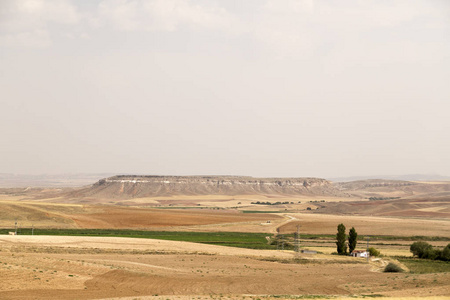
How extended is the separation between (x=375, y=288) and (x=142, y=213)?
10208cm

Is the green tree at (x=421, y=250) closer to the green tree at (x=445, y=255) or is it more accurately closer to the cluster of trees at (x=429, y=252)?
the cluster of trees at (x=429, y=252)

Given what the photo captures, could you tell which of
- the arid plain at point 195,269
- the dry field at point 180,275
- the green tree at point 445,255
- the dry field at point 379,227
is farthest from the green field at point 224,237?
the green tree at point 445,255

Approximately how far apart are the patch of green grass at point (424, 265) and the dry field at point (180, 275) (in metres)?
3.86

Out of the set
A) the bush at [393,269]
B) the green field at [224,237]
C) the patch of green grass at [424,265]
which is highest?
the bush at [393,269]

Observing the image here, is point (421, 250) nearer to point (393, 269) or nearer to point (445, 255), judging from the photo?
point (445, 255)

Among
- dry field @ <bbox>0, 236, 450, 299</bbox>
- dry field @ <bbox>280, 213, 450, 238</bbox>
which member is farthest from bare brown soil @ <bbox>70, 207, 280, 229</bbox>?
dry field @ <bbox>0, 236, 450, 299</bbox>

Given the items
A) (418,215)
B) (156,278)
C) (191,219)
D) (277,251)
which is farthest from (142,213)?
(156,278)

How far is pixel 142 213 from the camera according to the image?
138250 mm

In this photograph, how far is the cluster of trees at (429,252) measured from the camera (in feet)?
229

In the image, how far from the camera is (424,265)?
→ 203 ft

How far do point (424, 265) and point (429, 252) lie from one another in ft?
32.7

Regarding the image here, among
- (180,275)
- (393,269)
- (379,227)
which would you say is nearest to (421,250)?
(393,269)

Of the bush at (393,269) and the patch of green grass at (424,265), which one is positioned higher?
the bush at (393,269)

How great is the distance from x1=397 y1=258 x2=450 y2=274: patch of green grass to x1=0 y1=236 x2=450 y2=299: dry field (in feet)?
12.7
